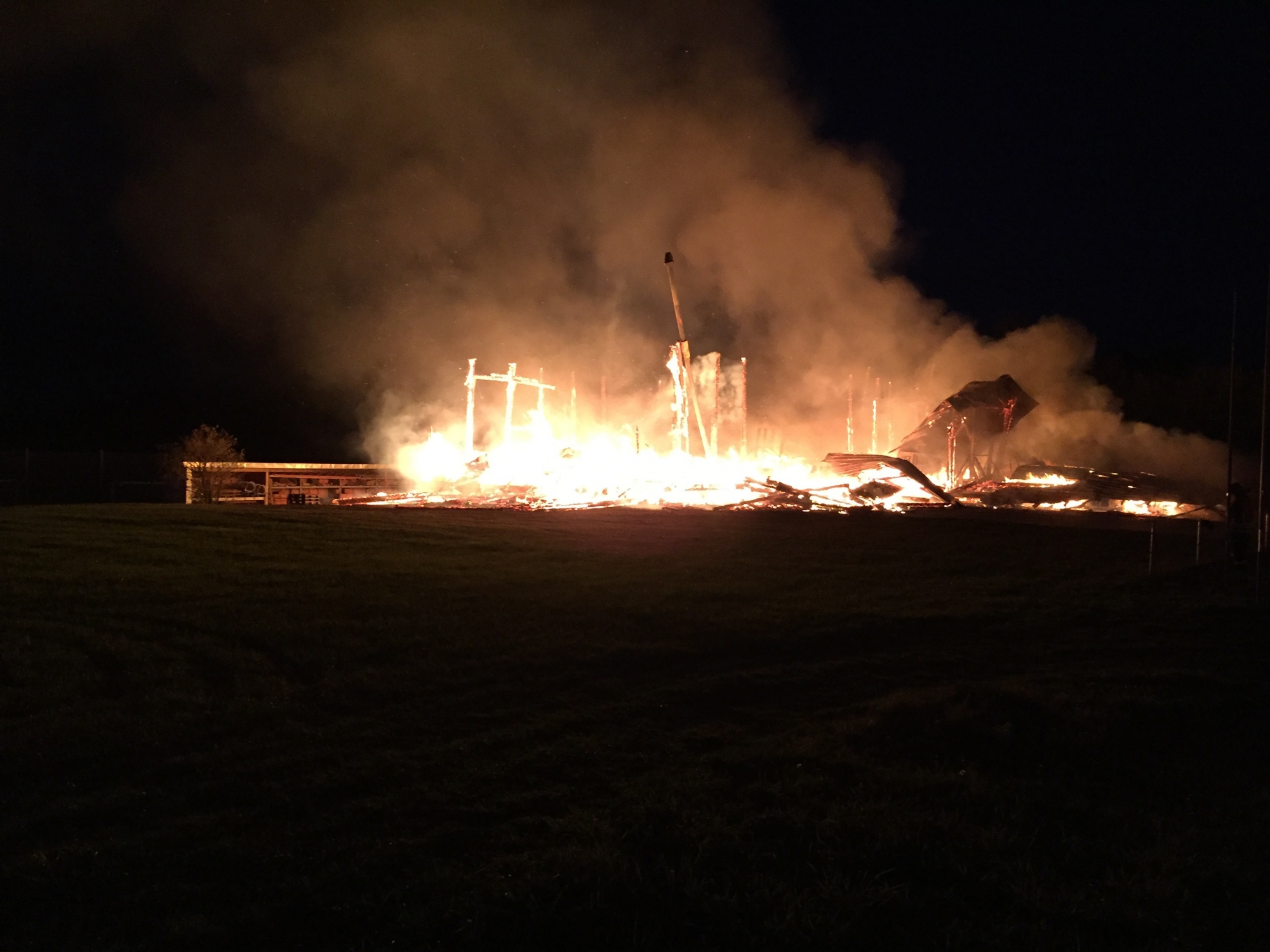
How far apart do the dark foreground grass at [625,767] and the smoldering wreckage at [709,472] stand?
1211 cm

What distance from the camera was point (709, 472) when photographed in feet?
87.5

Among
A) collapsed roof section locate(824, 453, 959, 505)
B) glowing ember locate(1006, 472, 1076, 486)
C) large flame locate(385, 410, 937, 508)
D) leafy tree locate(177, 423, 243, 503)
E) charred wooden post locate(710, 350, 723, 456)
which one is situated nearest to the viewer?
collapsed roof section locate(824, 453, 959, 505)

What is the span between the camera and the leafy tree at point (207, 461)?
25.8 metres

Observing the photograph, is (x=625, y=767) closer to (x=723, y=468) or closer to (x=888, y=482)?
(x=888, y=482)

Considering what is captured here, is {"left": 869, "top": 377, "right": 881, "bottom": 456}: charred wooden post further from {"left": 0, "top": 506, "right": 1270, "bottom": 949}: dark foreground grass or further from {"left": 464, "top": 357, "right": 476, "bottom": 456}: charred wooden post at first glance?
{"left": 0, "top": 506, "right": 1270, "bottom": 949}: dark foreground grass

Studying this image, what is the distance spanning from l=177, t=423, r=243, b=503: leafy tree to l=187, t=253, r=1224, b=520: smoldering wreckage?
9cm

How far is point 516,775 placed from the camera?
16.7ft

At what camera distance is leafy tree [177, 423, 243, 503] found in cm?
2580

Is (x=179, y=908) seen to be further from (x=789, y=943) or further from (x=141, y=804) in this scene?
(x=789, y=943)

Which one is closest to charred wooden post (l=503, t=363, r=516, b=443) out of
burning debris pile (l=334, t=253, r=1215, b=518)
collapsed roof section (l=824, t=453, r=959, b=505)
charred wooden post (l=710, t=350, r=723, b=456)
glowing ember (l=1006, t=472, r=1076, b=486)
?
burning debris pile (l=334, t=253, r=1215, b=518)

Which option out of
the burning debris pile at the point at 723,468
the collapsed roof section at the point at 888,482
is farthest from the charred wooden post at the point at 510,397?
the collapsed roof section at the point at 888,482

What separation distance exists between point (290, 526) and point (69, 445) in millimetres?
46528

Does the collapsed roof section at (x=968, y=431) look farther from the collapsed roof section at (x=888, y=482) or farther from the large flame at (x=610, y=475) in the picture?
the collapsed roof section at (x=888, y=482)

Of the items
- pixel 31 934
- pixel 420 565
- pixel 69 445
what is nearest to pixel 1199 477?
pixel 420 565
